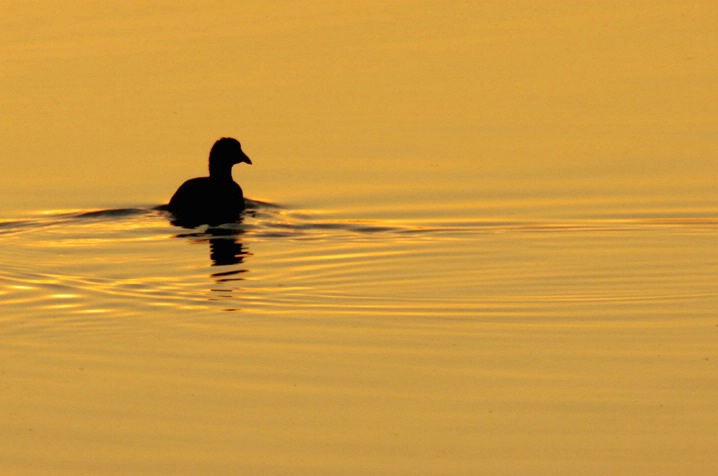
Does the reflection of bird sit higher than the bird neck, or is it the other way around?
the bird neck

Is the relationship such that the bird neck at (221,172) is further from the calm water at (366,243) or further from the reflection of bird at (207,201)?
the calm water at (366,243)

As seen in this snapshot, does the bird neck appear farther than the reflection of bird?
Yes

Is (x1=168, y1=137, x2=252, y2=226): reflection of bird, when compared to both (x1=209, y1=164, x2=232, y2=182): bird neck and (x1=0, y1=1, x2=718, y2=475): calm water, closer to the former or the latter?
(x1=209, y1=164, x2=232, y2=182): bird neck

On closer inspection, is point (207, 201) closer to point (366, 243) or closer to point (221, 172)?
point (221, 172)

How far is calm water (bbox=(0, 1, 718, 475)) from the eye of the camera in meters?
11.8

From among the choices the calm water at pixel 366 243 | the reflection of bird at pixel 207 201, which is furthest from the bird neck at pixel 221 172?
the calm water at pixel 366 243

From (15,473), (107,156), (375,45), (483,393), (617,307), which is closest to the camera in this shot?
(15,473)

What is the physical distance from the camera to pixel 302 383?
12.9 meters

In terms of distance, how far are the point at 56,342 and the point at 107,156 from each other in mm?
8449

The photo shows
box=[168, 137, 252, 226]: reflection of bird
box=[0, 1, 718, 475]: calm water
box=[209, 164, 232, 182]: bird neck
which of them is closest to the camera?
box=[0, 1, 718, 475]: calm water

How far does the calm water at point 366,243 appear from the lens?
11836mm

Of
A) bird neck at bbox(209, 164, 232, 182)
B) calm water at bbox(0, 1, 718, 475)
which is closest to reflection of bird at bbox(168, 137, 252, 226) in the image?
bird neck at bbox(209, 164, 232, 182)

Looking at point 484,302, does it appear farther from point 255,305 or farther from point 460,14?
point 460,14

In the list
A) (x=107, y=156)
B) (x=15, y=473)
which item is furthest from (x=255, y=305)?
(x=107, y=156)
